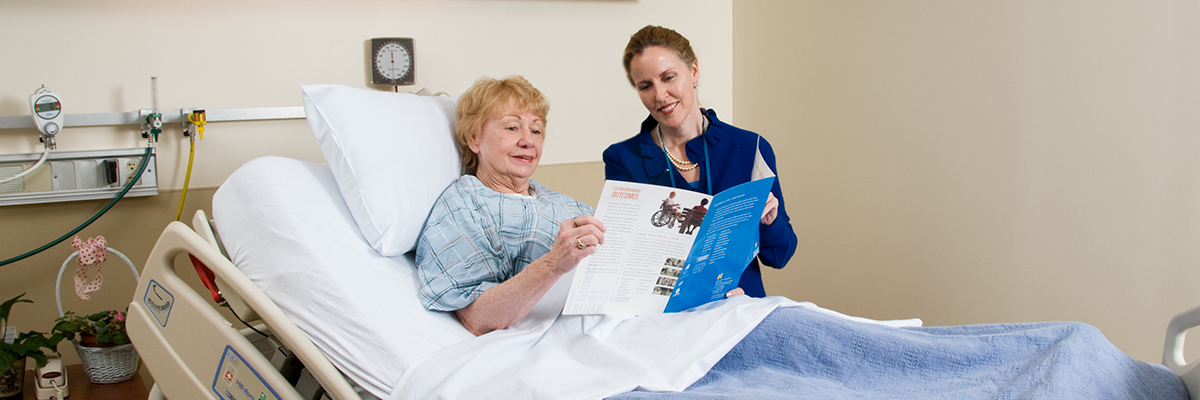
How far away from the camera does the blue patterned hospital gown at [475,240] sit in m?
1.40

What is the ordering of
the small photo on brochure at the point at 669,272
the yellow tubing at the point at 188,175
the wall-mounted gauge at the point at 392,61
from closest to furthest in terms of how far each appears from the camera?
1. the small photo on brochure at the point at 669,272
2. the yellow tubing at the point at 188,175
3. the wall-mounted gauge at the point at 392,61

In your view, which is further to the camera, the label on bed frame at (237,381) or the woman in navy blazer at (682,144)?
the woman in navy blazer at (682,144)

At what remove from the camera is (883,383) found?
1.16 meters

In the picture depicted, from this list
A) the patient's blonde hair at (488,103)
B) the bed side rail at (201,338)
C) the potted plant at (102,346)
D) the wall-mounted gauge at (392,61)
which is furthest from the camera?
the wall-mounted gauge at (392,61)

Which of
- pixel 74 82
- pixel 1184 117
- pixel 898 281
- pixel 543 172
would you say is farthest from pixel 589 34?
pixel 1184 117

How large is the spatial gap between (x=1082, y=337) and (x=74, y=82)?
2.40 metres

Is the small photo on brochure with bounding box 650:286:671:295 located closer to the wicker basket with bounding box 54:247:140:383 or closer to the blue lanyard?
the blue lanyard

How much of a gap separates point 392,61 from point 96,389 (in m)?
1.19

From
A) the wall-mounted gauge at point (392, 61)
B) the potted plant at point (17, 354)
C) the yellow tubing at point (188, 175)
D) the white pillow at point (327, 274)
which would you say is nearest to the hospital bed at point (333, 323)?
the white pillow at point (327, 274)

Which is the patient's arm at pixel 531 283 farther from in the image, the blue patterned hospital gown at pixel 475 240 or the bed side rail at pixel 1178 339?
the bed side rail at pixel 1178 339

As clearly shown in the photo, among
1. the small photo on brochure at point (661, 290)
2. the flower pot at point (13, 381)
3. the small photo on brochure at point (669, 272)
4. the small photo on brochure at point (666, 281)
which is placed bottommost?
the flower pot at point (13, 381)

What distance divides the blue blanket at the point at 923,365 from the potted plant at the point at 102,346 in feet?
4.67

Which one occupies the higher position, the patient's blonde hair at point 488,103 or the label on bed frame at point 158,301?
the patient's blonde hair at point 488,103

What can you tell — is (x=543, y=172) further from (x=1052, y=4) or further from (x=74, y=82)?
(x=1052, y=4)
